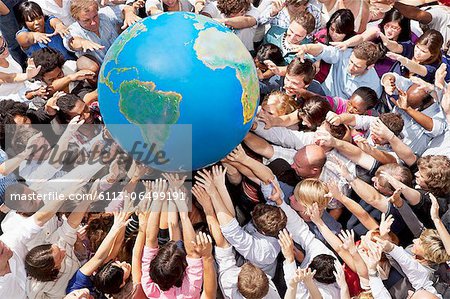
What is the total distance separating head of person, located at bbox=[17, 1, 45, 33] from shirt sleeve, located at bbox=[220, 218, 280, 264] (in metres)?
3.39

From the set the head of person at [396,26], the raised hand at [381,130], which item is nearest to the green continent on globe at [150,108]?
the raised hand at [381,130]

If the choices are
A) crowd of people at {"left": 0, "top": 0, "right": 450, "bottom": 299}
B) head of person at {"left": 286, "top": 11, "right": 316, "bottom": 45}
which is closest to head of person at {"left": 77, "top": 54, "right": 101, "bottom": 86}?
crowd of people at {"left": 0, "top": 0, "right": 450, "bottom": 299}

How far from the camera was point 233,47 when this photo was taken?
13.6 ft

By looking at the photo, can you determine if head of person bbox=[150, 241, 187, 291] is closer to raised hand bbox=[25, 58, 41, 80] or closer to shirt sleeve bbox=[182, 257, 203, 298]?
shirt sleeve bbox=[182, 257, 203, 298]

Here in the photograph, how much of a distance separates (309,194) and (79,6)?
337 cm

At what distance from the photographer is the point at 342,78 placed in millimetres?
6172

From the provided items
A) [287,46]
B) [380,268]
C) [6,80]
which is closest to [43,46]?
[6,80]

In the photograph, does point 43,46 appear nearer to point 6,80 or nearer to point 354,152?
point 6,80

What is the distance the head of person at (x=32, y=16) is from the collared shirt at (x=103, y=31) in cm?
→ 33

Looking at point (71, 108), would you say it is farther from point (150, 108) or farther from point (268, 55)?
point (268, 55)

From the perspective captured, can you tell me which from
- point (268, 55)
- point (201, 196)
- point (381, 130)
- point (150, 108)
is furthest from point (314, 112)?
point (150, 108)

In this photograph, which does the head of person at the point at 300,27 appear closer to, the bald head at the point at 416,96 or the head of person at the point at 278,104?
the head of person at the point at 278,104

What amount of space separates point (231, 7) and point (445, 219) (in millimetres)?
3281

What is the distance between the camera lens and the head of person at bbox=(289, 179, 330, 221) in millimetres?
4617
